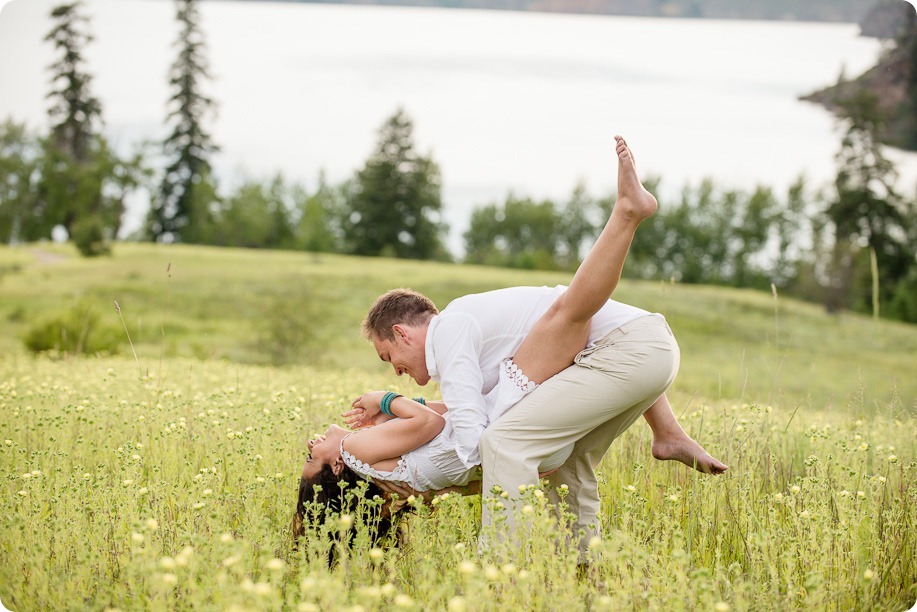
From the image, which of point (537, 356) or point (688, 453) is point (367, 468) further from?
point (688, 453)

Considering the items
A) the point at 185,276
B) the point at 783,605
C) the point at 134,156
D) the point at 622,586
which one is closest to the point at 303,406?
the point at 622,586

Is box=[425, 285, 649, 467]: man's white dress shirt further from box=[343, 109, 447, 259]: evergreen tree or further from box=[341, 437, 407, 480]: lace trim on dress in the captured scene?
box=[343, 109, 447, 259]: evergreen tree

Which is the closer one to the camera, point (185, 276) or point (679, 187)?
point (185, 276)

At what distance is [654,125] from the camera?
43094 mm

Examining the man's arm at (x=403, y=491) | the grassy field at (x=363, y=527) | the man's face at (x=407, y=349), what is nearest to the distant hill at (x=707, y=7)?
the grassy field at (x=363, y=527)

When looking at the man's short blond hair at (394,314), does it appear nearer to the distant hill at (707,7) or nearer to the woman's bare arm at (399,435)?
the woman's bare arm at (399,435)

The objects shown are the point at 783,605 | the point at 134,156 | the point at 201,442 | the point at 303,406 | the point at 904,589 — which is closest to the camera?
the point at 783,605

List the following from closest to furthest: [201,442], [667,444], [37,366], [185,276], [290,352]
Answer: [667,444] → [201,442] → [37,366] → [290,352] → [185,276]

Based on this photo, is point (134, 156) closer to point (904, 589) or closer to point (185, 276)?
point (185, 276)

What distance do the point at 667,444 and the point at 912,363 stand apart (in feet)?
109

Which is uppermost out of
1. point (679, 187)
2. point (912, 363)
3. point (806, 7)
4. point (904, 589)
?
point (679, 187)

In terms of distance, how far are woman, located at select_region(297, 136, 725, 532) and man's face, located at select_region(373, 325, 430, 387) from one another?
0.52ft

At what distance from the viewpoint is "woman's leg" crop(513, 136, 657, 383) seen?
3.44 m

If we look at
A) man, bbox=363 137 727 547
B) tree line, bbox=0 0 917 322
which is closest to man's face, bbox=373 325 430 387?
man, bbox=363 137 727 547
